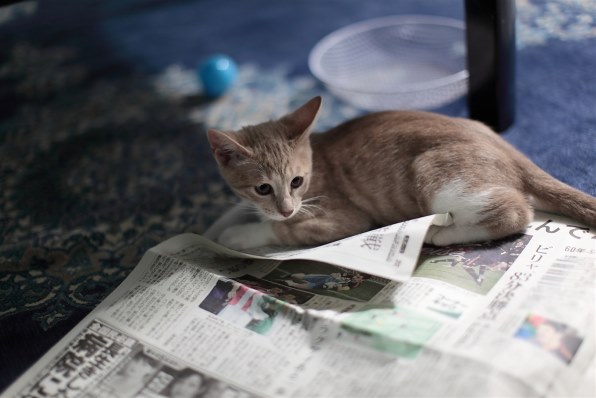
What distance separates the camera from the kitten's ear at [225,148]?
142 centimetres

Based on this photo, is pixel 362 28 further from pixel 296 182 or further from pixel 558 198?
pixel 558 198

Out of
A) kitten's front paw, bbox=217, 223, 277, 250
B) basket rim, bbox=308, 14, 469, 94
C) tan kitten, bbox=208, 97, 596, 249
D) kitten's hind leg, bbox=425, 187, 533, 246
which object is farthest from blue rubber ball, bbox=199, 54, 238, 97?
kitten's hind leg, bbox=425, 187, 533, 246

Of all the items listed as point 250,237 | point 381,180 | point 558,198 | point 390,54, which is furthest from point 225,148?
point 390,54

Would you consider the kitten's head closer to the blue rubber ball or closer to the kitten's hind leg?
the kitten's hind leg

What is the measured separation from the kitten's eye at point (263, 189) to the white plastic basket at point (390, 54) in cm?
76

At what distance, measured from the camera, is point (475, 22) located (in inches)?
70.6

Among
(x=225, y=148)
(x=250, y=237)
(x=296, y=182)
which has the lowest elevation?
(x=250, y=237)

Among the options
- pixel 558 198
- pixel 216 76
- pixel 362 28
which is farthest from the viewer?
pixel 362 28

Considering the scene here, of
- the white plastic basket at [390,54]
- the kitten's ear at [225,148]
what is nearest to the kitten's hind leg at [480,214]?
the kitten's ear at [225,148]

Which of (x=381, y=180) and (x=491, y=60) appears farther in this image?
(x=491, y=60)

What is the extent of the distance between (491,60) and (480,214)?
66 centimetres

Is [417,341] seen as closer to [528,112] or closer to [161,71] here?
[528,112]

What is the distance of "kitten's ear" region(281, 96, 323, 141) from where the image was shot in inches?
59.6

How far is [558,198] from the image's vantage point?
1.38 m
